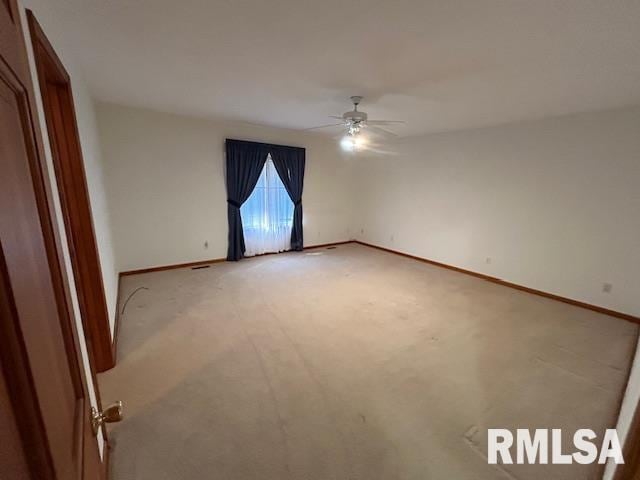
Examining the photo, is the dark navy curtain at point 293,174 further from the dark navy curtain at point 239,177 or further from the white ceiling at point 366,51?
the white ceiling at point 366,51

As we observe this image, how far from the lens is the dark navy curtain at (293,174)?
4.75 m

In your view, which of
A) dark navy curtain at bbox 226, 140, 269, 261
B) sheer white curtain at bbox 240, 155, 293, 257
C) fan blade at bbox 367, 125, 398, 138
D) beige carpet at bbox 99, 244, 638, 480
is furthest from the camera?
sheer white curtain at bbox 240, 155, 293, 257

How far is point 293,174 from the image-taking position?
196 inches

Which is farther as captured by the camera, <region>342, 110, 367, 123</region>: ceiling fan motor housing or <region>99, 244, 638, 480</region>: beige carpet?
<region>342, 110, 367, 123</region>: ceiling fan motor housing

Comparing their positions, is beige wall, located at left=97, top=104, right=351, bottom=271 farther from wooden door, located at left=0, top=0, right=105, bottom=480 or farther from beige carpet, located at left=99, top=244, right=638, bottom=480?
wooden door, located at left=0, top=0, right=105, bottom=480

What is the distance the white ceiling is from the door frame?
14.5 inches

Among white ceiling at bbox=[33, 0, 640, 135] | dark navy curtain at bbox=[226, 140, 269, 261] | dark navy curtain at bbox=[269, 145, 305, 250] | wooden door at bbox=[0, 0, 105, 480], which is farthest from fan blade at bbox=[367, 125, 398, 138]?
wooden door at bbox=[0, 0, 105, 480]

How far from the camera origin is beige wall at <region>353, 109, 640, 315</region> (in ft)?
9.52

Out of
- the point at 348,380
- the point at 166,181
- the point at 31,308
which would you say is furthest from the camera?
the point at 166,181

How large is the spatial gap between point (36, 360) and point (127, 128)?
13.5 feet

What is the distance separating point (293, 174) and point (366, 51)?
10.5ft

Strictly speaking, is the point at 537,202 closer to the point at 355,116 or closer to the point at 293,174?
the point at 355,116

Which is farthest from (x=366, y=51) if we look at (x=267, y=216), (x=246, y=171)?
(x=267, y=216)

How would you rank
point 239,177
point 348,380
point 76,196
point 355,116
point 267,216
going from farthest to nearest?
point 267,216, point 239,177, point 355,116, point 348,380, point 76,196
